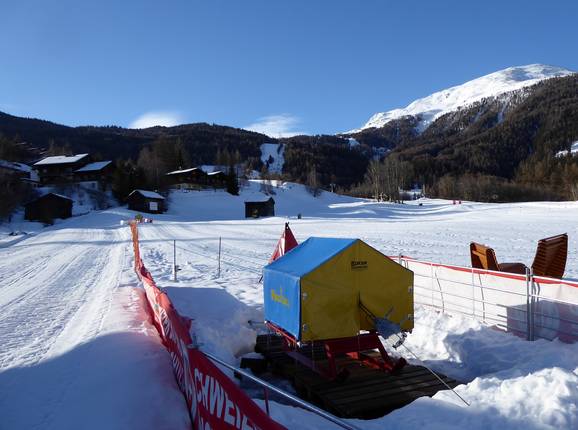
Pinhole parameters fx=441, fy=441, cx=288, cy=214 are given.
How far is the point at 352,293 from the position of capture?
6055 millimetres

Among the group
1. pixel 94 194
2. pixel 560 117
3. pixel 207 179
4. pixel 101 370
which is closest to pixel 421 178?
pixel 560 117

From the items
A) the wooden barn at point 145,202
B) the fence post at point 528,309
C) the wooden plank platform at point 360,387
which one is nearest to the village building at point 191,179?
the wooden barn at point 145,202

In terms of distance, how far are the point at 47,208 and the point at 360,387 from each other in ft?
208

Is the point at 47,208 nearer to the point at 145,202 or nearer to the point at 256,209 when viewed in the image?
the point at 145,202

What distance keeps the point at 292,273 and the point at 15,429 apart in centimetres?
350

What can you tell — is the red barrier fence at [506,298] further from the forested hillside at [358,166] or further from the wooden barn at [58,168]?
the wooden barn at [58,168]

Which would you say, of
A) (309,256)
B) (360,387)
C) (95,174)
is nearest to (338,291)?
(309,256)

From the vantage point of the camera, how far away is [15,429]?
176 inches

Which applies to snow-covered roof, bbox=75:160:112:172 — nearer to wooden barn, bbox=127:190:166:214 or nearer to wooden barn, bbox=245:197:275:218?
wooden barn, bbox=127:190:166:214

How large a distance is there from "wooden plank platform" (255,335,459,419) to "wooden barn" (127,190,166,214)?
2357 inches

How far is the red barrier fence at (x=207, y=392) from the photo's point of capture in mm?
2645

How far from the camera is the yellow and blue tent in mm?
5801

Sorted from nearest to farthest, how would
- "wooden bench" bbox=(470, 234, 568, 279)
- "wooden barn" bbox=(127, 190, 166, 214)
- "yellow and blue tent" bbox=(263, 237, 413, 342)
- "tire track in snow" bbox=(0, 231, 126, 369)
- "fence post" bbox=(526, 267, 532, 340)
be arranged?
"yellow and blue tent" bbox=(263, 237, 413, 342)
"fence post" bbox=(526, 267, 532, 340)
"tire track in snow" bbox=(0, 231, 126, 369)
"wooden bench" bbox=(470, 234, 568, 279)
"wooden barn" bbox=(127, 190, 166, 214)

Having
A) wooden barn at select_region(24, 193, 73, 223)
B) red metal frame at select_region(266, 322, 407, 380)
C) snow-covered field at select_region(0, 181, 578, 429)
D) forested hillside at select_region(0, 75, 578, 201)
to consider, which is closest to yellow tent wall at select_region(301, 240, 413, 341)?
red metal frame at select_region(266, 322, 407, 380)
